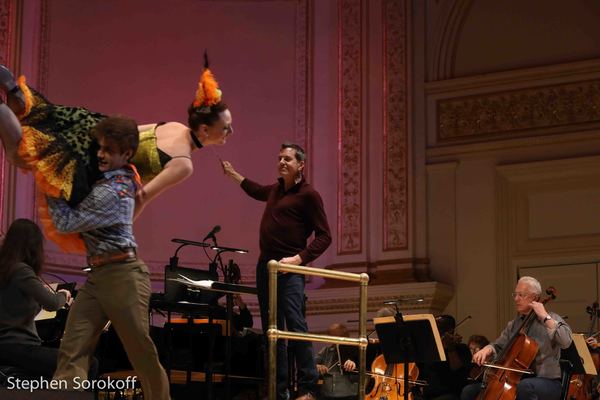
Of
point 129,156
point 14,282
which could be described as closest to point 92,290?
point 129,156

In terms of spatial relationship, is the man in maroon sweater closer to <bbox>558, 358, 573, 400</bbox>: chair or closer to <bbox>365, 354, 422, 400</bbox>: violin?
<bbox>558, 358, 573, 400</bbox>: chair

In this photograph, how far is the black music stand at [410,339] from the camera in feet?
23.8

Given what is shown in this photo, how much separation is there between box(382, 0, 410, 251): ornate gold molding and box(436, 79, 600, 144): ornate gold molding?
0.39 metres

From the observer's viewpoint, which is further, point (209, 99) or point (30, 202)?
point (30, 202)

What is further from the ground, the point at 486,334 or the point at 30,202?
the point at 30,202

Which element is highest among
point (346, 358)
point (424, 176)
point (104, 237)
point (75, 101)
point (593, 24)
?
point (593, 24)

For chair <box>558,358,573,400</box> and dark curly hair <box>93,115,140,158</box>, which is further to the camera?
chair <box>558,358,573,400</box>

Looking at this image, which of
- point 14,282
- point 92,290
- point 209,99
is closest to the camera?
point 92,290

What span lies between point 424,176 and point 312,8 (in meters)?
2.26

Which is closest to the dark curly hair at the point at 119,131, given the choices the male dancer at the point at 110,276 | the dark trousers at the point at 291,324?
the male dancer at the point at 110,276

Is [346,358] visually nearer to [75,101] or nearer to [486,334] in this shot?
[486,334]

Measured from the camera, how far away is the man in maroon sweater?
6.16 meters

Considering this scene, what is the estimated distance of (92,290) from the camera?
4.39 meters

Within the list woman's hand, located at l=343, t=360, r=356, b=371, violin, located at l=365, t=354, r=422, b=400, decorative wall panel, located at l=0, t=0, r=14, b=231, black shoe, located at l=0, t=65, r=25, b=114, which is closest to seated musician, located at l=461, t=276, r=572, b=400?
violin, located at l=365, t=354, r=422, b=400
